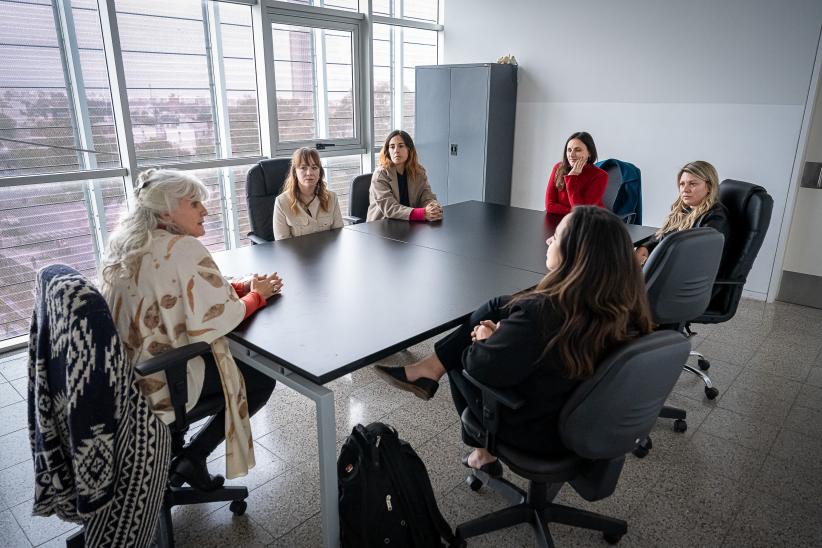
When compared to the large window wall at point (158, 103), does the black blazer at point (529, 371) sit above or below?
below

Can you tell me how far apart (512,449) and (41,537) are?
170cm

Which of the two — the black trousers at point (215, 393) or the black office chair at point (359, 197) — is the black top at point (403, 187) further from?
the black trousers at point (215, 393)

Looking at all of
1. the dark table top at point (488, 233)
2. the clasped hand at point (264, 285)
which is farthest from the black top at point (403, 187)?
the clasped hand at point (264, 285)

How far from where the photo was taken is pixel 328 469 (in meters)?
1.61

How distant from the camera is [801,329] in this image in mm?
3748

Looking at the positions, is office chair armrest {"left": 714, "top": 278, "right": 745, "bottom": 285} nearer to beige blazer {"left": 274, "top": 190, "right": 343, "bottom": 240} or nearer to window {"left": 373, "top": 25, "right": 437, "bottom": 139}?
beige blazer {"left": 274, "top": 190, "right": 343, "bottom": 240}

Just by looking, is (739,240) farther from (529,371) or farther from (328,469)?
(328,469)

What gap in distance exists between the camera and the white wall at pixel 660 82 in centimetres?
392

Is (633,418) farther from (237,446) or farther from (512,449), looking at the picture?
(237,446)

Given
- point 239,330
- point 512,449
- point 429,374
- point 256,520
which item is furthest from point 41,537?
point 512,449

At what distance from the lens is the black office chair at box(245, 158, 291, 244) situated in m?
3.44

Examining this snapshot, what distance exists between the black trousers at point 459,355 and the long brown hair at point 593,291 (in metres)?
0.30

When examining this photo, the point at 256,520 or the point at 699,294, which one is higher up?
the point at 699,294

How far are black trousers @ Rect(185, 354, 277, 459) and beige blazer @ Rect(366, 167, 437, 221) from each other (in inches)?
69.2
